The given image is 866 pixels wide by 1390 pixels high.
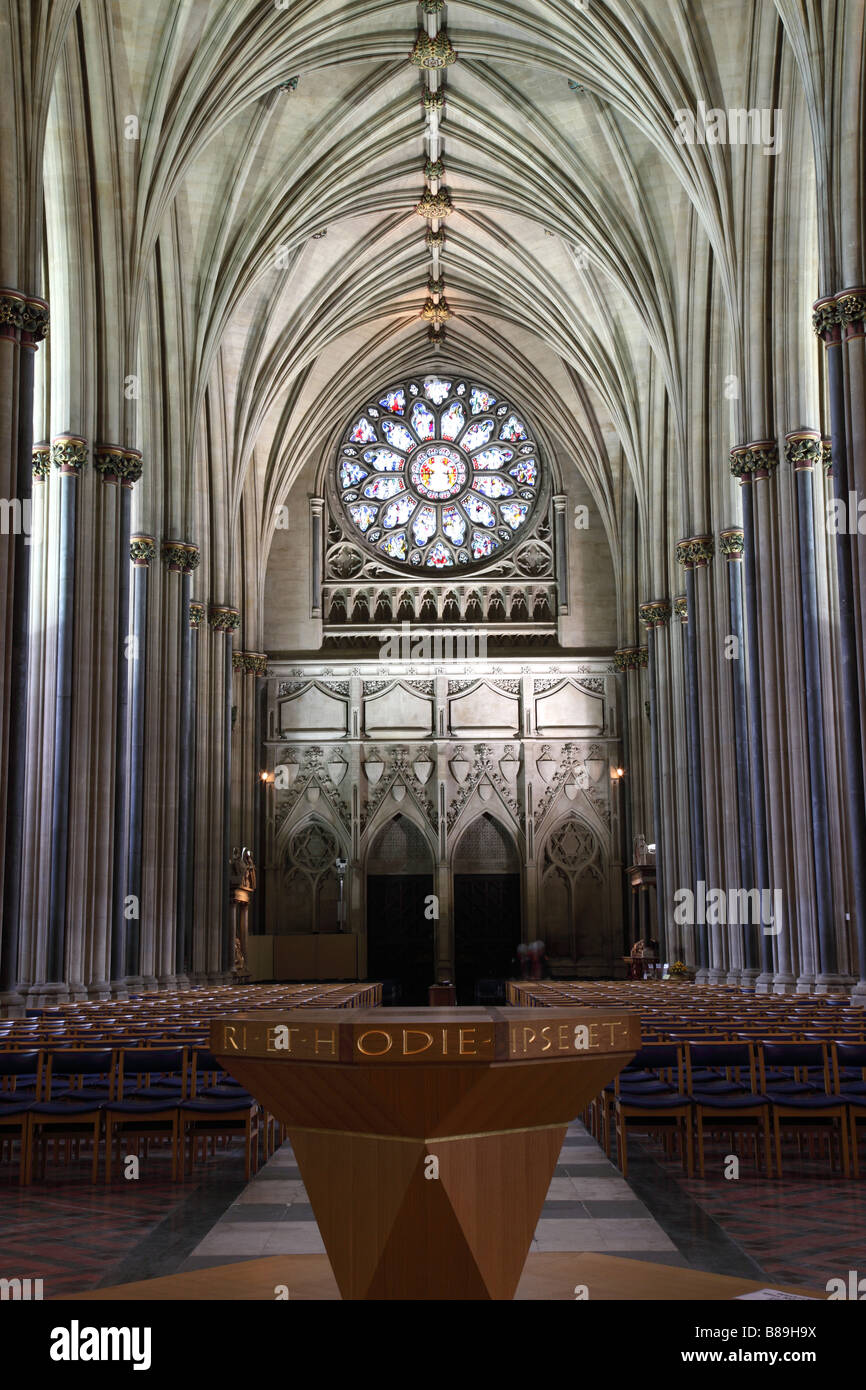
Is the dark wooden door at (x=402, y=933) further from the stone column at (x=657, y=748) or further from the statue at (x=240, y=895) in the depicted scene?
the stone column at (x=657, y=748)

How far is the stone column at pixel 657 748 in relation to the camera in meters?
28.2

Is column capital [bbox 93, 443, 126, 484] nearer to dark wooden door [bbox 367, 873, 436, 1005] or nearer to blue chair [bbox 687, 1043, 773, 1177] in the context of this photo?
blue chair [bbox 687, 1043, 773, 1177]

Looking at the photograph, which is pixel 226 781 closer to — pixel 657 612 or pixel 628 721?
pixel 657 612

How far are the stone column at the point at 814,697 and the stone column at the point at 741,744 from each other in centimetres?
218

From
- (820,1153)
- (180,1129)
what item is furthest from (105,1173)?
(820,1153)

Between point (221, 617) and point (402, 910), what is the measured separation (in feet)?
30.7

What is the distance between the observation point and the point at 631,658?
3447 cm

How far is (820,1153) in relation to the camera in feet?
28.5

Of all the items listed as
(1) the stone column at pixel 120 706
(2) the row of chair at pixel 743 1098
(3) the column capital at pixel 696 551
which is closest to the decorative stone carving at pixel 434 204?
(3) the column capital at pixel 696 551

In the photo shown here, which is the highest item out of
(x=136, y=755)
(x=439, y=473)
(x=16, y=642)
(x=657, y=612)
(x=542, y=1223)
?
(x=439, y=473)

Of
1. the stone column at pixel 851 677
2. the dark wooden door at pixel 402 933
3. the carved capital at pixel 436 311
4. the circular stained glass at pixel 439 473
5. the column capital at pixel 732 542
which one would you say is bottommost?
the dark wooden door at pixel 402 933

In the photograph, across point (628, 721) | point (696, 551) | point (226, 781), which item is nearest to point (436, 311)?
point (628, 721)

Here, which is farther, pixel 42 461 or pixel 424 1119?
pixel 42 461
